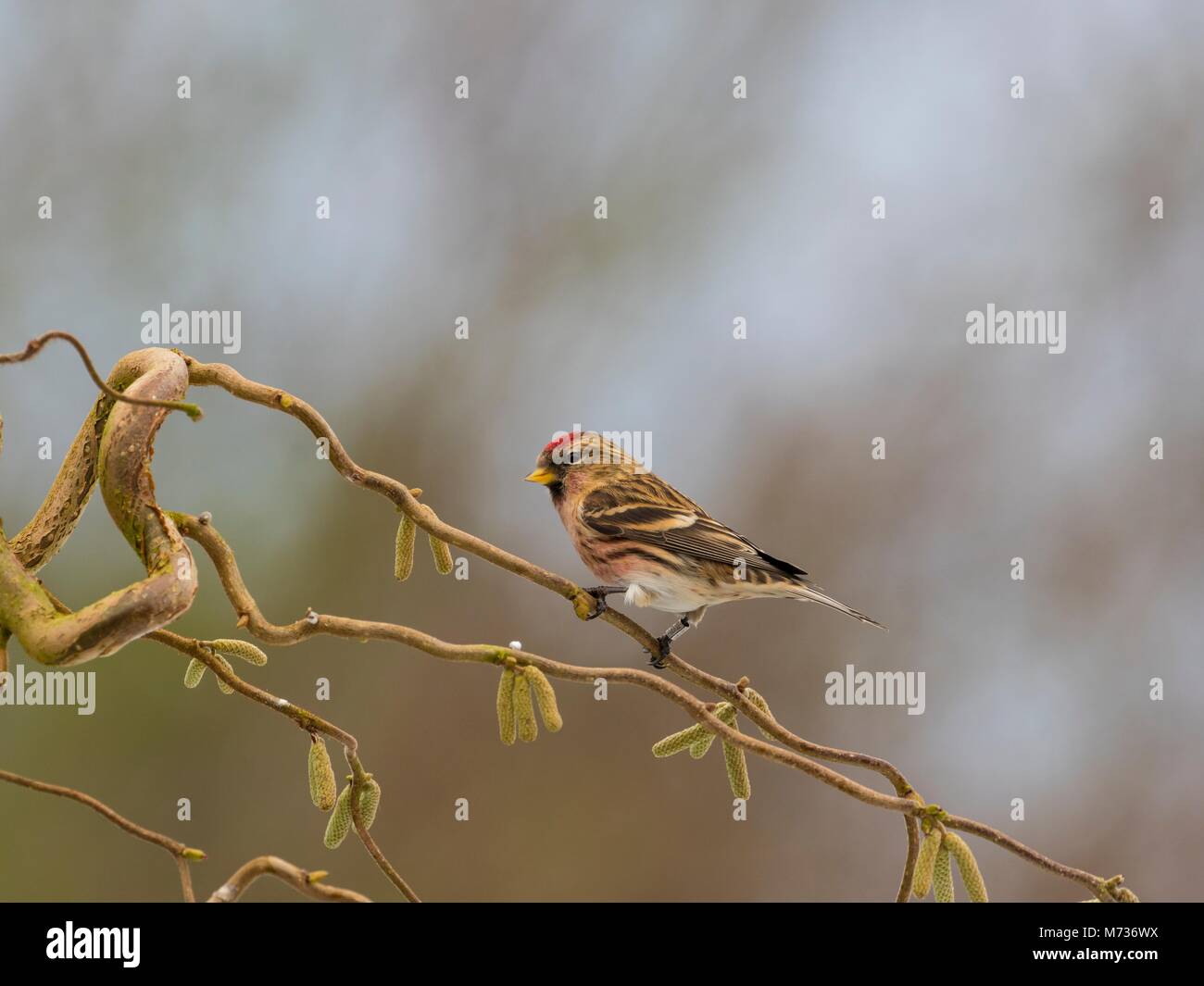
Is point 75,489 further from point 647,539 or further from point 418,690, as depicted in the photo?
point 418,690

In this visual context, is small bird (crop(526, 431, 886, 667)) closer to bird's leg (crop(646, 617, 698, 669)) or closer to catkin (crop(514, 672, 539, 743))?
bird's leg (crop(646, 617, 698, 669))

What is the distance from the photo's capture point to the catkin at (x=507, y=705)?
3.38 ft

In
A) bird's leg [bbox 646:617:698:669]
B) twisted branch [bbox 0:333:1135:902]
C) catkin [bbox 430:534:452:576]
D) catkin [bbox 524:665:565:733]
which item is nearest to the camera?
twisted branch [bbox 0:333:1135:902]

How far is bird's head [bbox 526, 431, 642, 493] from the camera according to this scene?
1.75 meters

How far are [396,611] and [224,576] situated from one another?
145 cm

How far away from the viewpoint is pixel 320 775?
108cm

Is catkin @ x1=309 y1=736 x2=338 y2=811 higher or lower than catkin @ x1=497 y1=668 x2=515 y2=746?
above

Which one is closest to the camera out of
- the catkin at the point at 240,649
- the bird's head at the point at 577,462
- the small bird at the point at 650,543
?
the catkin at the point at 240,649

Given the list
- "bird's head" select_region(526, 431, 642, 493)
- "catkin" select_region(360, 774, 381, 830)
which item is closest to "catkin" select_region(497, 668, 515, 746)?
"catkin" select_region(360, 774, 381, 830)

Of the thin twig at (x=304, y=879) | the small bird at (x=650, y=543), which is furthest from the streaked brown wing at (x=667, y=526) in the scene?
the thin twig at (x=304, y=879)

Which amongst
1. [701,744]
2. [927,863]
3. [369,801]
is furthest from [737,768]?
[369,801]

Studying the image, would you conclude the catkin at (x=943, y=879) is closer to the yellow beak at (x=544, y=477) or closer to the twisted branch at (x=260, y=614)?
the twisted branch at (x=260, y=614)

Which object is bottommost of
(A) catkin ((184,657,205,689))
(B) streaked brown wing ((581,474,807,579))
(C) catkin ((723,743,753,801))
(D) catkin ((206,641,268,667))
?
(C) catkin ((723,743,753,801))

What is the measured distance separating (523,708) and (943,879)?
41cm
